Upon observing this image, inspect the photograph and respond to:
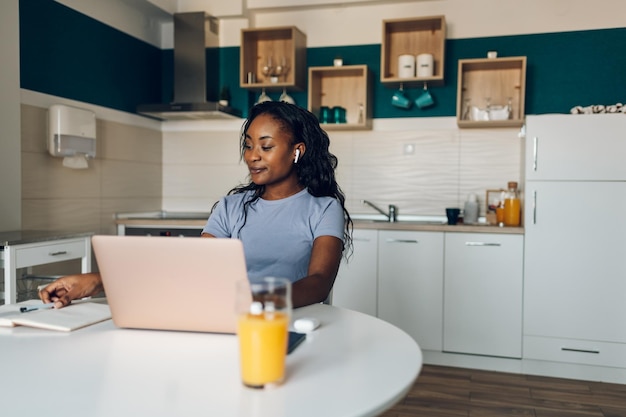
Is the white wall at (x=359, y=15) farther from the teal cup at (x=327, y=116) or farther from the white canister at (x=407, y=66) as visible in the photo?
the teal cup at (x=327, y=116)

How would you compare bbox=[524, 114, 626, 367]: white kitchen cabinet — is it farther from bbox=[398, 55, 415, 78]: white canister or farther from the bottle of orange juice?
bbox=[398, 55, 415, 78]: white canister

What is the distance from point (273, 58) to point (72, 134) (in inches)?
63.5

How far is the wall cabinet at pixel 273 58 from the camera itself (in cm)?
415

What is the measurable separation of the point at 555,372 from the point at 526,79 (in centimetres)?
188

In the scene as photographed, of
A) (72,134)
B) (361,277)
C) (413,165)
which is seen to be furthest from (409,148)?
(72,134)

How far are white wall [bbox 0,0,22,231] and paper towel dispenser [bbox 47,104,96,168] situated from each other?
210mm

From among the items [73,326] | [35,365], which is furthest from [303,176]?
[35,365]

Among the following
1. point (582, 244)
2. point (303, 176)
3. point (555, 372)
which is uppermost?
point (303, 176)

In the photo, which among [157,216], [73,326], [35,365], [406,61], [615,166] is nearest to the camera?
[35,365]

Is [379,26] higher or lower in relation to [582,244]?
higher

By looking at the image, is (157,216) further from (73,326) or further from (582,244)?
(73,326)

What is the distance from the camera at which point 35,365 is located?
0.97m

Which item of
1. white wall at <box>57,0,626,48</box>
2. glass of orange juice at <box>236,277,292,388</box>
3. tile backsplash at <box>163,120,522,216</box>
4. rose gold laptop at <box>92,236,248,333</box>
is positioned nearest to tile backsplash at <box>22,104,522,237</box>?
tile backsplash at <box>163,120,522,216</box>

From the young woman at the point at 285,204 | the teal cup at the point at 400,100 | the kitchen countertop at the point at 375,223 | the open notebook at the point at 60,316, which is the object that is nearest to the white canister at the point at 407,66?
the teal cup at the point at 400,100
